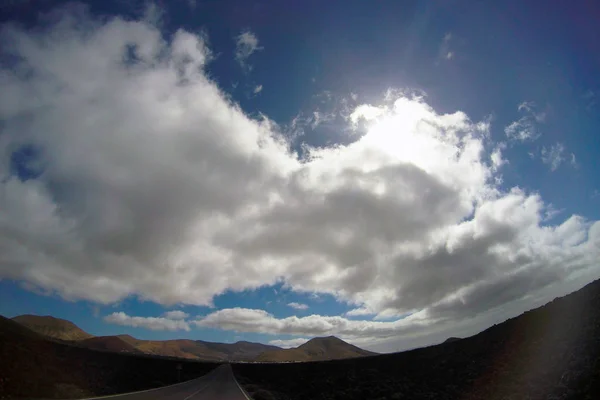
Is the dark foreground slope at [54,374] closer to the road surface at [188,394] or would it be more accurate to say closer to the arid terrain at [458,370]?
the arid terrain at [458,370]

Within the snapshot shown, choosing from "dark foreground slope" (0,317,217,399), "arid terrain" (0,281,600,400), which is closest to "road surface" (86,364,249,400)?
"arid terrain" (0,281,600,400)

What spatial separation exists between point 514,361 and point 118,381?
130 feet

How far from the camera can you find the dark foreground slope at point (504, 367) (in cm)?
1755

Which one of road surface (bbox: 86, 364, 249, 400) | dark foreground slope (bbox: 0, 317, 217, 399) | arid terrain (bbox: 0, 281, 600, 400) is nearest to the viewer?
arid terrain (bbox: 0, 281, 600, 400)

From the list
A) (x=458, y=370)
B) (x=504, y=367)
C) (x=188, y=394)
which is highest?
(x=504, y=367)

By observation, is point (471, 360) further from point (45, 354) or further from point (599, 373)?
point (45, 354)

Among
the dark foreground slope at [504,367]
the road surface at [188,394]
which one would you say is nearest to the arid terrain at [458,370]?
the dark foreground slope at [504,367]

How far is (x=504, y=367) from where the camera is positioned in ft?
78.1

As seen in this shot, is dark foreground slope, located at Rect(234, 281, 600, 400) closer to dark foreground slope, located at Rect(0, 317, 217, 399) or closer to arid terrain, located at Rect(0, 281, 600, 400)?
arid terrain, located at Rect(0, 281, 600, 400)

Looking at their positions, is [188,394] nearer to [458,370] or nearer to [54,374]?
[54,374]

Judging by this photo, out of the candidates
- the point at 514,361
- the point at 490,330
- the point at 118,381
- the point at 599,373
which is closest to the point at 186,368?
the point at 118,381

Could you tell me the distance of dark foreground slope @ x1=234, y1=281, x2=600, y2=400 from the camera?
1755 centimetres

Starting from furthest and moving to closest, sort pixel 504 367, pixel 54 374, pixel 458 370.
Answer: pixel 458 370 → pixel 54 374 → pixel 504 367

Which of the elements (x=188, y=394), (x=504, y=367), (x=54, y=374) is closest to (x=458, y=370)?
(x=504, y=367)
